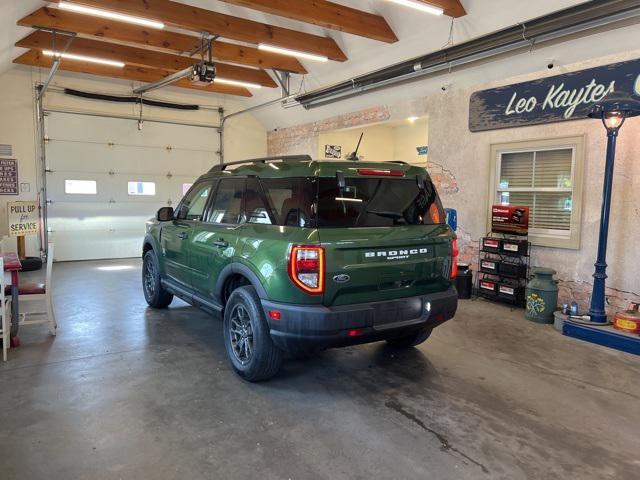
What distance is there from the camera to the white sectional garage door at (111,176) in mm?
9133

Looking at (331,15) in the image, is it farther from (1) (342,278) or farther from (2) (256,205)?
(1) (342,278)

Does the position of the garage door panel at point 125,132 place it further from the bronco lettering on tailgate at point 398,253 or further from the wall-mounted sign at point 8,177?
the bronco lettering on tailgate at point 398,253

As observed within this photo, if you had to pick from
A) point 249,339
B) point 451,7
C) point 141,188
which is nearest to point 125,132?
point 141,188

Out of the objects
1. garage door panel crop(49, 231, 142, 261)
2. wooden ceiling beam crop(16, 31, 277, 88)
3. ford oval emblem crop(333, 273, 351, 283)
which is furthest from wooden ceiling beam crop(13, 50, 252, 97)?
ford oval emblem crop(333, 273, 351, 283)

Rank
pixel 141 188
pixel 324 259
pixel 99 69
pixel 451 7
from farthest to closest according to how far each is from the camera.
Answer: pixel 141 188 → pixel 99 69 → pixel 451 7 → pixel 324 259

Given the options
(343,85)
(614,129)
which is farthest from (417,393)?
(343,85)

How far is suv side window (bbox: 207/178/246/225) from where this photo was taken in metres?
3.64

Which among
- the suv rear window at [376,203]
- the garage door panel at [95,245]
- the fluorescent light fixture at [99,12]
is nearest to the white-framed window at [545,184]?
the suv rear window at [376,203]

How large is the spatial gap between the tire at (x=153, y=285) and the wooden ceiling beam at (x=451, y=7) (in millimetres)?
4224

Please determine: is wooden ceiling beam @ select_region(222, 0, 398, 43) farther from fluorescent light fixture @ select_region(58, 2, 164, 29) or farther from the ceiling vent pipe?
fluorescent light fixture @ select_region(58, 2, 164, 29)

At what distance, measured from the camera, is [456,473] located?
2.25 m

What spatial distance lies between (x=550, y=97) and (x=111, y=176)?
27.9 ft

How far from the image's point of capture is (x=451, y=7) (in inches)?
205

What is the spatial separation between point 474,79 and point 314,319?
4850mm
